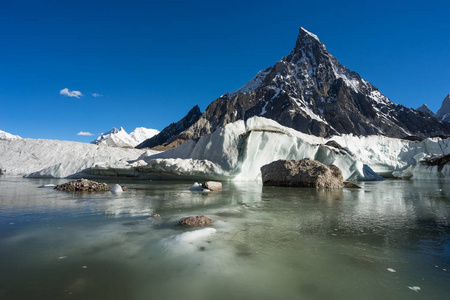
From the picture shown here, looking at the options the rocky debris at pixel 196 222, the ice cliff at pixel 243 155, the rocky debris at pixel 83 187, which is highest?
the ice cliff at pixel 243 155

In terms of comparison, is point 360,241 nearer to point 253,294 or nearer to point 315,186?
point 253,294

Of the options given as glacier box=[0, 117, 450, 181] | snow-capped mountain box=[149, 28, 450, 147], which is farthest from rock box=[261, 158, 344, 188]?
snow-capped mountain box=[149, 28, 450, 147]

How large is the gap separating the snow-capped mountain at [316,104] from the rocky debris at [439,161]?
57.5m

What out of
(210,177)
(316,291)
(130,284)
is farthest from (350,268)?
(210,177)

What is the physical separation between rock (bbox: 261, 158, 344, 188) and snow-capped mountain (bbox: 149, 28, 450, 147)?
72.3 metres

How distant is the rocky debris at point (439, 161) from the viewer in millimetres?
21466

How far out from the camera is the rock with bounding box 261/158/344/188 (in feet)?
34.9

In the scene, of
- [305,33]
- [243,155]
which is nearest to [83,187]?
[243,155]

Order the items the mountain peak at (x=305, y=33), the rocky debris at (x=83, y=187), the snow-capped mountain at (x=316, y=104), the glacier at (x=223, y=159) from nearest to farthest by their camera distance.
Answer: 1. the rocky debris at (x=83, y=187)
2. the glacier at (x=223, y=159)
3. the snow-capped mountain at (x=316, y=104)
4. the mountain peak at (x=305, y=33)

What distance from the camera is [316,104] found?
101 metres

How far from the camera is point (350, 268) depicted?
2068mm

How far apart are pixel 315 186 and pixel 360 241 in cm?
809

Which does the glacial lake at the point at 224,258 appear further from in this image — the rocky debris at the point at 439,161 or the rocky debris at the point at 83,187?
the rocky debris at the point at 439,161

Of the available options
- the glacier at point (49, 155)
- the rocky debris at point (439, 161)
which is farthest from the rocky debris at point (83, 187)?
the rocky debris at point (439, 161)
